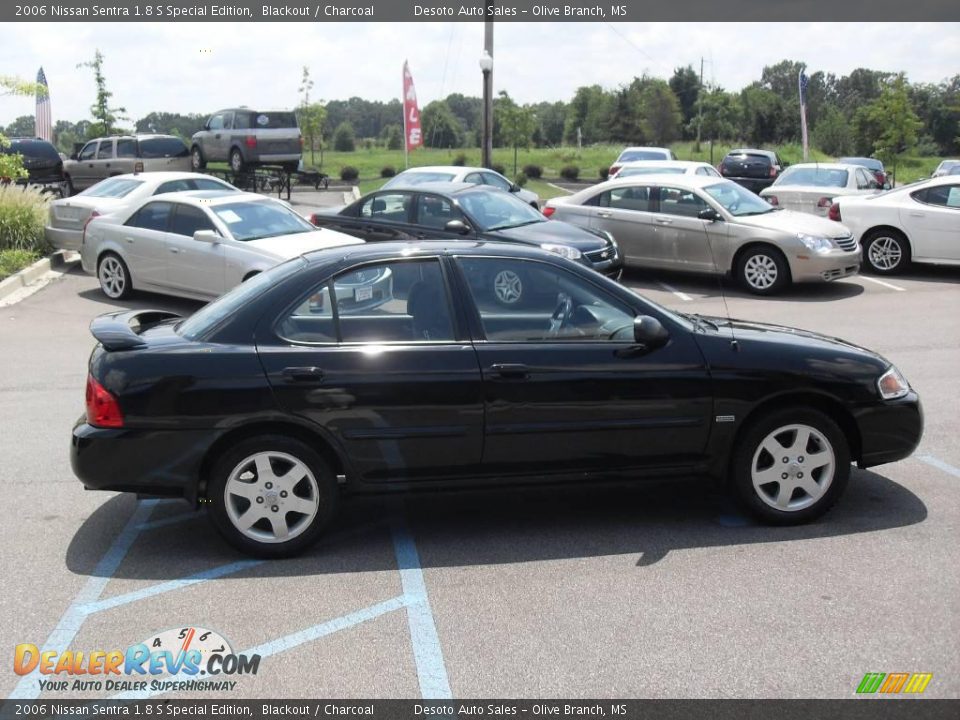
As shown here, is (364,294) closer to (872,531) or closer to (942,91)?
(872,531)

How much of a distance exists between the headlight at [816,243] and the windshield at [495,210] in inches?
141

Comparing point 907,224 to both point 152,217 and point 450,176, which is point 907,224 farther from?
point 152,217

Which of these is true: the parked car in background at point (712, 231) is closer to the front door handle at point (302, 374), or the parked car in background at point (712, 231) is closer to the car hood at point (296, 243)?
the car hood at point (296, 243)

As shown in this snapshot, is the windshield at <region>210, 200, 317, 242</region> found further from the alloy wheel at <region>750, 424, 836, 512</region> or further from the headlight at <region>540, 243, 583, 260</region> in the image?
the alloy wheel at <region>750, 424, 836, 512</region>

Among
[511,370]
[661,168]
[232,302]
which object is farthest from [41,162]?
[511,370]

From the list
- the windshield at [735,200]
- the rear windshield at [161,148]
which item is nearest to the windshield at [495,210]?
the windshield at [735,200]

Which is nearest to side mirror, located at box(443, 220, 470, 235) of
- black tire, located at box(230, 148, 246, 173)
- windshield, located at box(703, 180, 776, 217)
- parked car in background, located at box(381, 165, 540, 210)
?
windshield, located at box(703, 180, 776, 217)

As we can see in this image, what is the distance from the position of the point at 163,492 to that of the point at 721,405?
2.95 meters

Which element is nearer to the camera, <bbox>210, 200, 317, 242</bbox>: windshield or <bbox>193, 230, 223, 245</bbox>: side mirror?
<bbox>193, 230, 223, 245</bbox>: side mirror

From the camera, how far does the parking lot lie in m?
4.09

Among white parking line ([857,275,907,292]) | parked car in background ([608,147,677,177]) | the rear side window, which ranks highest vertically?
parked car in background ([608,147,677,177])

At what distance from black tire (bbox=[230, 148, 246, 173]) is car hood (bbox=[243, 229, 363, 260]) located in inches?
726

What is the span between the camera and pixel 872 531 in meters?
5.56

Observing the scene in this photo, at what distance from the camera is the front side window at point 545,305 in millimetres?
5531
